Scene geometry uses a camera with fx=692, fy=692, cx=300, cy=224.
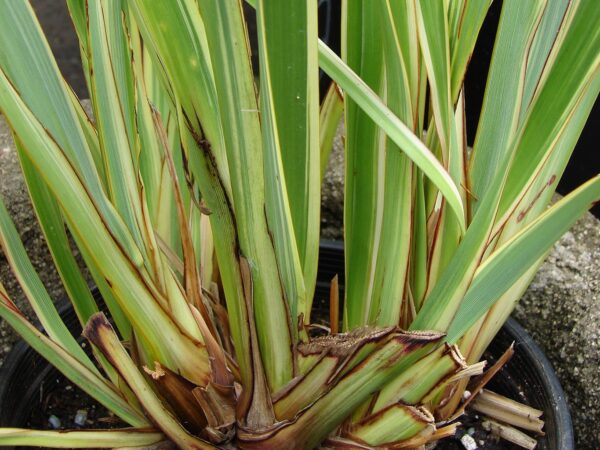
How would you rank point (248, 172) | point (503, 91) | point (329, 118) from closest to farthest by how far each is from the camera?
point (248, 172) < point (503, 91) < point (329, 118)

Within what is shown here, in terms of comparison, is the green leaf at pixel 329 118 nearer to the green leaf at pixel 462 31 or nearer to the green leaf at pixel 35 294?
the green leaf at pixel 462 31

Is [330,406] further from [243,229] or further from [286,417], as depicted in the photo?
[243,229]

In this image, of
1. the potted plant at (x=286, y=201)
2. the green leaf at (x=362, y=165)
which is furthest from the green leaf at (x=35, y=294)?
the green leaf at (x=362, y=165)

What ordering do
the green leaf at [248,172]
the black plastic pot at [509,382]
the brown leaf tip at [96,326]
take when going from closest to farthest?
the green leaf at [248,172] < the brown leaf tip at [96,326] < the black plastic pot at [509,382]

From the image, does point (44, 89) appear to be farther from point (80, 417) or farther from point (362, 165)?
point (80, 417)

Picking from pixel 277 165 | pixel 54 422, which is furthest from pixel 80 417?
pixel 277 165

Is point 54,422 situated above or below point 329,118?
below

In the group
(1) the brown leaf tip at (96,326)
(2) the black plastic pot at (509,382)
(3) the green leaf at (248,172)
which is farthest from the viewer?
(2) the black plastic pot at (509,382)

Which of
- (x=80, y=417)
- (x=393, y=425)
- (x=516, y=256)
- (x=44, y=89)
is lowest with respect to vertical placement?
(x=80, y=417)
